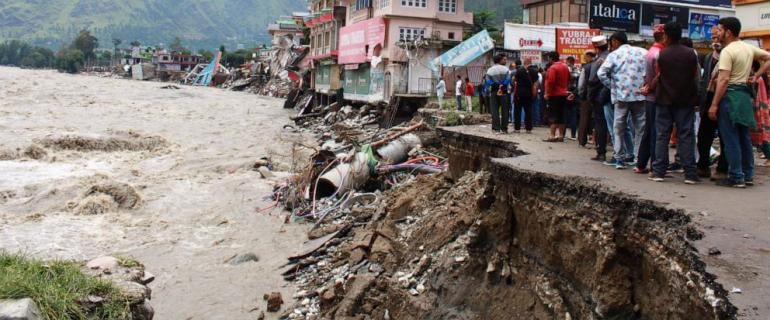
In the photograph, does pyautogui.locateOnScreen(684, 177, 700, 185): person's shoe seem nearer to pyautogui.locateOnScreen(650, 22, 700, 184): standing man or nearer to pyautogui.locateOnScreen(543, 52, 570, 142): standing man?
pyautogui.locateOnScreen(650, 22, 700, 184): standing man

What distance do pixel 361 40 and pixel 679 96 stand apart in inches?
1206

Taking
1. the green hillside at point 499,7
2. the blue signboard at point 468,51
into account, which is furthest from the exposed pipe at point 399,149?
the green hillside at point 499,7

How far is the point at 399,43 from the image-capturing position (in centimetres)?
3130

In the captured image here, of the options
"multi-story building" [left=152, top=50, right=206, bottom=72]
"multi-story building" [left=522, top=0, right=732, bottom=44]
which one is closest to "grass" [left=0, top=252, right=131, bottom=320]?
"multi-story building" [left=522, top=0, right=732, bottom=44]

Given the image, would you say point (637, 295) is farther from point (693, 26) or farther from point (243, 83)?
point (243, 83)

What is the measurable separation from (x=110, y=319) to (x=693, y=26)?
3167cm

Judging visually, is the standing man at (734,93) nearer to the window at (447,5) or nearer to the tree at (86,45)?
the window at (447,5)

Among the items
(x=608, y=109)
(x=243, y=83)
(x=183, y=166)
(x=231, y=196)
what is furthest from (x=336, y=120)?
(x=243, y=83)

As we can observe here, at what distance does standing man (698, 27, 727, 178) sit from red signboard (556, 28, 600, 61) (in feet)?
46.5

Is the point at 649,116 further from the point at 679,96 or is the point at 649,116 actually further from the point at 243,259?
the point at 243,259

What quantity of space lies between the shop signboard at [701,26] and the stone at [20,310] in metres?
29.7

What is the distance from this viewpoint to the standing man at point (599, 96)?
765 centimetres

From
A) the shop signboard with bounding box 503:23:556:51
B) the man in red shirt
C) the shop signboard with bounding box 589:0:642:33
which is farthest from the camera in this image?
the shop signboard with bounding box 589:0:642:33

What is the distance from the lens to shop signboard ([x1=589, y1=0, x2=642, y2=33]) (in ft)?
98.6
